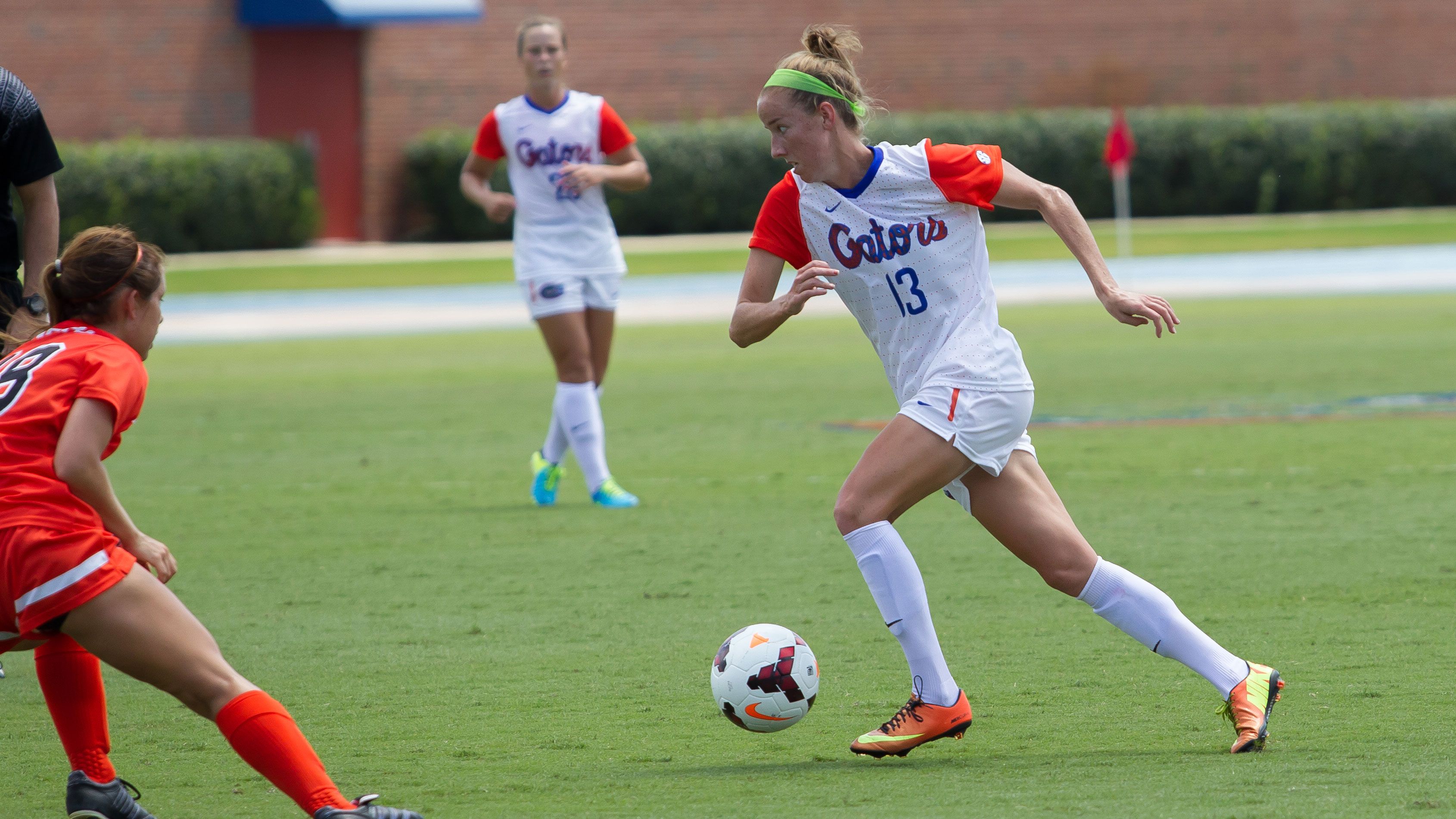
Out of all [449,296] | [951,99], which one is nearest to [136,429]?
[449,296]

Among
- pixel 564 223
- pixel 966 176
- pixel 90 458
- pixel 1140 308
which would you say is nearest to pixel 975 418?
pixel 1140 308

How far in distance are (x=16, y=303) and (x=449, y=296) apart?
20.4 metres

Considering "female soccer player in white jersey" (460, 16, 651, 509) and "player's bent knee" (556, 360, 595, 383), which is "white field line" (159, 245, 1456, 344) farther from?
"player's bent knee" (556, 360, 595, 383)

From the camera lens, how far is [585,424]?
9.01m

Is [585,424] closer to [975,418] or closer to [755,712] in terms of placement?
[755,712]

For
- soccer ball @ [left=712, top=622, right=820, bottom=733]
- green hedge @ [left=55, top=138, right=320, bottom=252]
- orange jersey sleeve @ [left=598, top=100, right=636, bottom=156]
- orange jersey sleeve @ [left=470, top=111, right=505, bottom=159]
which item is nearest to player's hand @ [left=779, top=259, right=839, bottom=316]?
soccer ball @ [left=712, top=622, right=820, bottom=733]

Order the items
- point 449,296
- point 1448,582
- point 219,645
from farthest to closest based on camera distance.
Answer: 1. point 449,296
2. point 1448,582
3. point 219,645

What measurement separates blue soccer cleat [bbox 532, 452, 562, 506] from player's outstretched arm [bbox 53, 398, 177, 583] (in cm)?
552

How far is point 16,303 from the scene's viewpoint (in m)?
5.73

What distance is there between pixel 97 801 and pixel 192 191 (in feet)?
88.3

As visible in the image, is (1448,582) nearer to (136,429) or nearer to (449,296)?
(136,429)

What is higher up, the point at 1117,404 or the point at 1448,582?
the point at 1448,582

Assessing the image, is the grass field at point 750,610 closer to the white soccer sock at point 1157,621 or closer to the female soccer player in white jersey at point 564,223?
the white soccer sock at point 1157,621

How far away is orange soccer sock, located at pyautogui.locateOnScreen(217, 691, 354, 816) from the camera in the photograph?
145 inches
